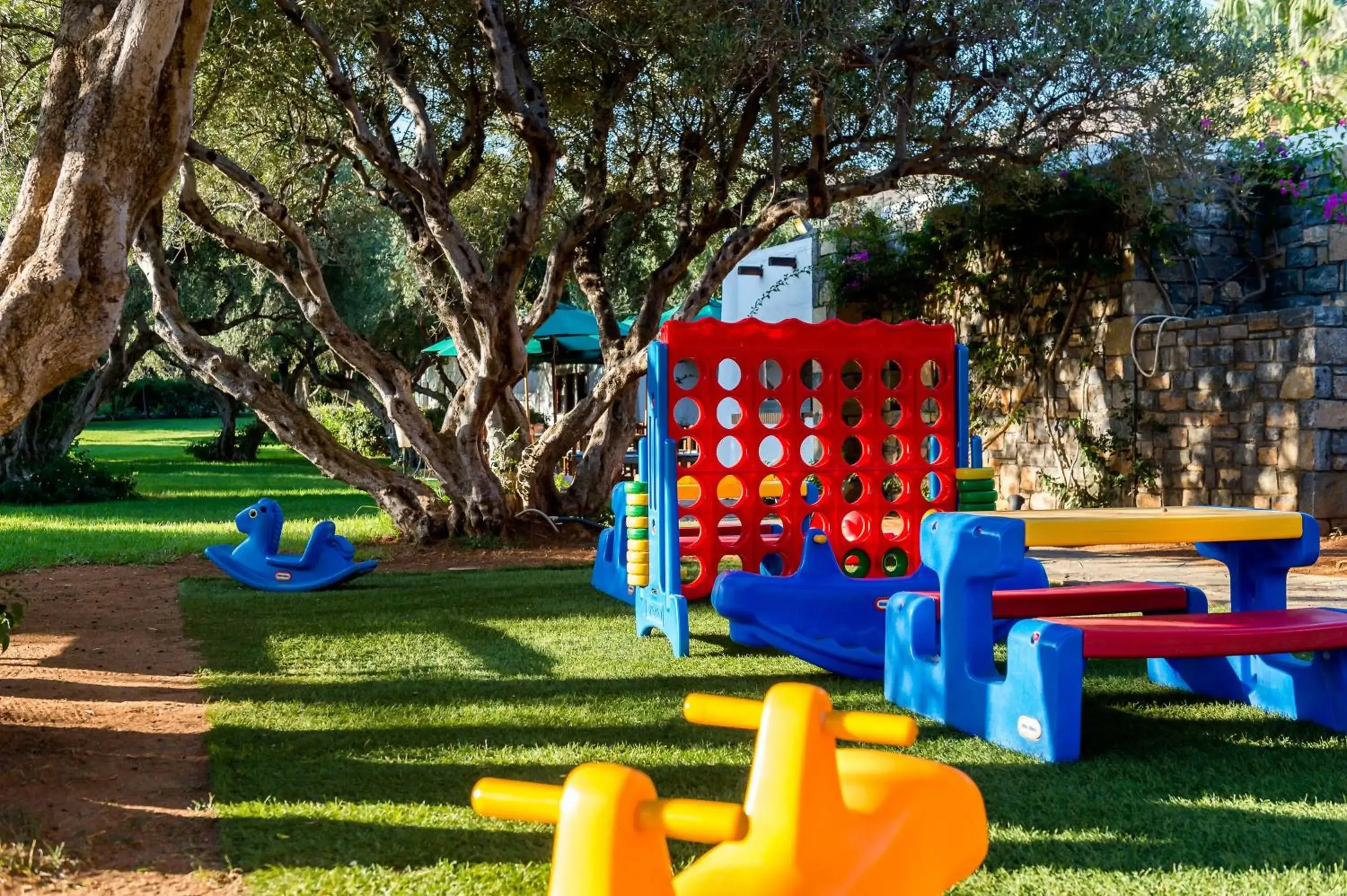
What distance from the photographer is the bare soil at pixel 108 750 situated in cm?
314

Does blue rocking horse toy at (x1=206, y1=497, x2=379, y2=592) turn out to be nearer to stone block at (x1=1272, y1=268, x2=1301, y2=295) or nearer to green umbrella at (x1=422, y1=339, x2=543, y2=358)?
stone block at (x1=1272, y1=268, x2=1301, y2=295)

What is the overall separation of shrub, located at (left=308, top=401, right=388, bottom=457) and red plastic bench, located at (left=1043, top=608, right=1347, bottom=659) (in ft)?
79.8

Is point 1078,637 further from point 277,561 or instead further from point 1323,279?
point 1323,279

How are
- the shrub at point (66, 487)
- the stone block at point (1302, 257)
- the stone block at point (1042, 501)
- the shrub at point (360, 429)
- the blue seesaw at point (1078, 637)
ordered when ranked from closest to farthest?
1. the blue seesaw at point (1078, 637)
2. the stone block at point (1302, 257)
3. the stone block at point (1042, 501)
4. the shrub at point (66, 487)
5. the shrub at point (360, 429)

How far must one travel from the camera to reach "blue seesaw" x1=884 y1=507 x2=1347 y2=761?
13.6 ft

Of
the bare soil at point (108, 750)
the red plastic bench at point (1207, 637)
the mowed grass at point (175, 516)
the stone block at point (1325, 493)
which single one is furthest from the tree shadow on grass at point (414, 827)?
the stone block at point (1325, 493)

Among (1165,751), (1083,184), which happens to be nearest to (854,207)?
(1083,184)

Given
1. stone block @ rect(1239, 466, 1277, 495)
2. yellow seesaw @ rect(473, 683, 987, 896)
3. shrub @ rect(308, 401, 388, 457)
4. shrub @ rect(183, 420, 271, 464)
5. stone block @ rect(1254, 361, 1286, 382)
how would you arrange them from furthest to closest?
1. shrub @ rect(183, 420, 271, 464)
2. shrub @ rect(308, 401, 388, 457)
3. stone block @ rect(1239, 466, 1277, 495)
4. stone block @ rect(1254, 361, 1286, 382)
5. yellow seesaw @ rect(473, 683, 987, 896)

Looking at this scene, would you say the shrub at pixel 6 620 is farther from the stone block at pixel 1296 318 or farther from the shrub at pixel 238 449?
the shrub at pixel 238 449

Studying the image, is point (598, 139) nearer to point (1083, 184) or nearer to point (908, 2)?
point (908, 2)

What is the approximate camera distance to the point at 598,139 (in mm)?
11062

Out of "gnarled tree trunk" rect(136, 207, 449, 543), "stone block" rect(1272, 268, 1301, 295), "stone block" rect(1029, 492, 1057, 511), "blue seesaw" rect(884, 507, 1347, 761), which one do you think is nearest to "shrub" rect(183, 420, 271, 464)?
"gnarled tree trunk" rect(136, 207, 449, 543)

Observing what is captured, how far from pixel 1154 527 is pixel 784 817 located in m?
3.02

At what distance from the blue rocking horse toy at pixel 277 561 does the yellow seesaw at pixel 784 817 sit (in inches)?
263
